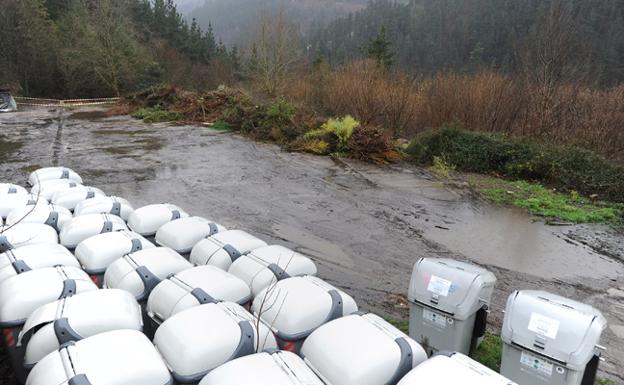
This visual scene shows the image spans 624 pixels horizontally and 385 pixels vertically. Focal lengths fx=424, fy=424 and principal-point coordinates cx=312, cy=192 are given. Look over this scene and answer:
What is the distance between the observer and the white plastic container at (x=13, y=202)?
19.7 ft

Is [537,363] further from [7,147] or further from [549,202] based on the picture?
[7,147]

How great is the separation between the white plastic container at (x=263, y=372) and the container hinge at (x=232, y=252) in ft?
6.19

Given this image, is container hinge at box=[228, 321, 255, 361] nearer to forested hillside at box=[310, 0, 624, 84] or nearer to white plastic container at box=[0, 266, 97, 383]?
white plastic container at box=[0, 266, 97, 383]

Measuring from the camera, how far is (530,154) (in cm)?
1149

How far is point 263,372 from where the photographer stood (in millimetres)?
2539

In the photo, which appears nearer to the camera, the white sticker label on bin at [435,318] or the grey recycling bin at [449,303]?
the grey recycling bin at [449,303]

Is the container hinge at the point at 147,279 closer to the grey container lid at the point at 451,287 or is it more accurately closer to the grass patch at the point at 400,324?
the grey container lid at the point at 451,287

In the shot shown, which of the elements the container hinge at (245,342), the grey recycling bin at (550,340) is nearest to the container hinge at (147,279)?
the container hinge at (245,342)

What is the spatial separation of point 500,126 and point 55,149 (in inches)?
587

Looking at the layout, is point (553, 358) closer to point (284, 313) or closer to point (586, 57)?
point (284, 313)

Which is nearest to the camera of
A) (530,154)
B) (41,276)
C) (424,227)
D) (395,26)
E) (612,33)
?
(41,276)

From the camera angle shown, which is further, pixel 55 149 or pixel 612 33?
pixel 612 33

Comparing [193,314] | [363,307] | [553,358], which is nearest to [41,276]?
[193,314]

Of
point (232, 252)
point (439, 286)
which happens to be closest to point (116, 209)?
point (232, 252)
